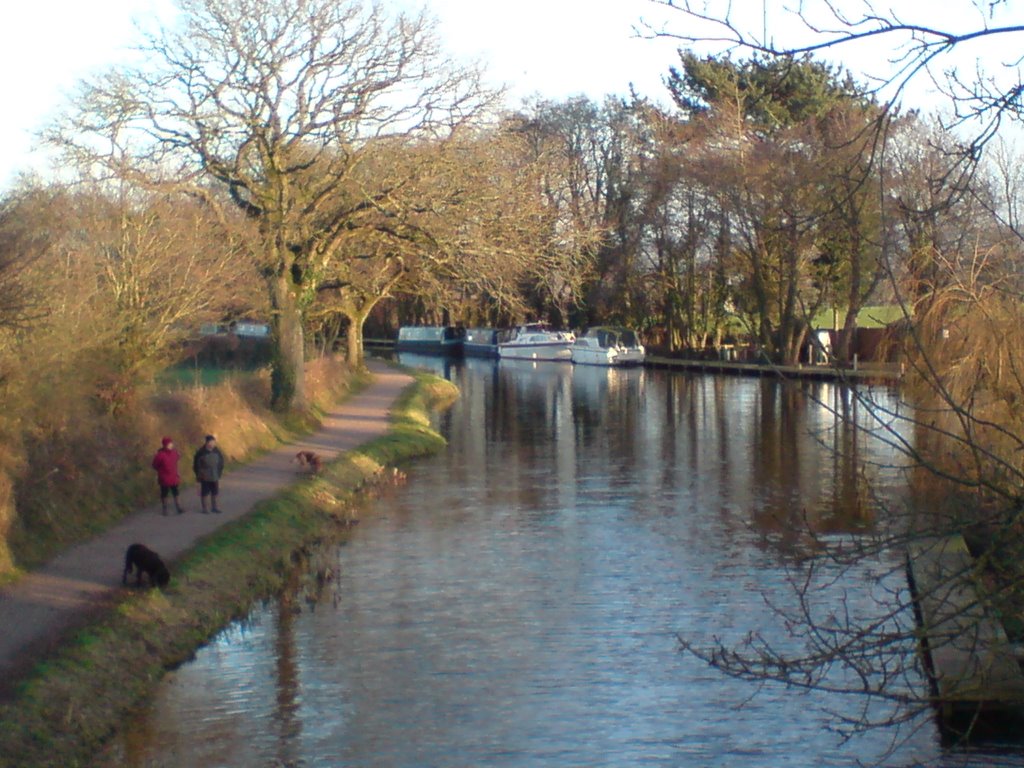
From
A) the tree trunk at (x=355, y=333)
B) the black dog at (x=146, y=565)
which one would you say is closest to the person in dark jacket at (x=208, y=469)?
the black dog at (x=146, y=565)

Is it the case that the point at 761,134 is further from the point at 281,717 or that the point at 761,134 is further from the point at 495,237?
the point at 281,717

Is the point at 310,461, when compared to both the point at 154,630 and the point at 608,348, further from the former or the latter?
the point at 608,348

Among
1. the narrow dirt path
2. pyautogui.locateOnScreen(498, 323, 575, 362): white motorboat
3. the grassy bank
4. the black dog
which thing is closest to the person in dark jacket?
the narrow dirt path

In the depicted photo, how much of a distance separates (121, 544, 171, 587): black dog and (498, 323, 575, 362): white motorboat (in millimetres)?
61238

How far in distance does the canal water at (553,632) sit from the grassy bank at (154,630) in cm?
33

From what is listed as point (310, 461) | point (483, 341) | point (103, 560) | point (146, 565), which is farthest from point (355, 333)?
point (146, 565)

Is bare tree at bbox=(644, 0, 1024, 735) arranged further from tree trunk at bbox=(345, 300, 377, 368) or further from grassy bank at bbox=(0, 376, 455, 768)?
tree trunk at bbox=(345, 300, 377, 368)

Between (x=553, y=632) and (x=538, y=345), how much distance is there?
63.4m

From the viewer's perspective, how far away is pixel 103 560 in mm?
14758

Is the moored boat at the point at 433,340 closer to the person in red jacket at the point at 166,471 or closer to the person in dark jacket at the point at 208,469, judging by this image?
the person in dark jacket at the point at 208,469

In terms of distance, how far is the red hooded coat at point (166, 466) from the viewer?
18.0 m

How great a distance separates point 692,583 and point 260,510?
268 inches

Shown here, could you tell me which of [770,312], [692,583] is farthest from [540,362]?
[692,583]

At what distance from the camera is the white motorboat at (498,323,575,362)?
76.1 m
